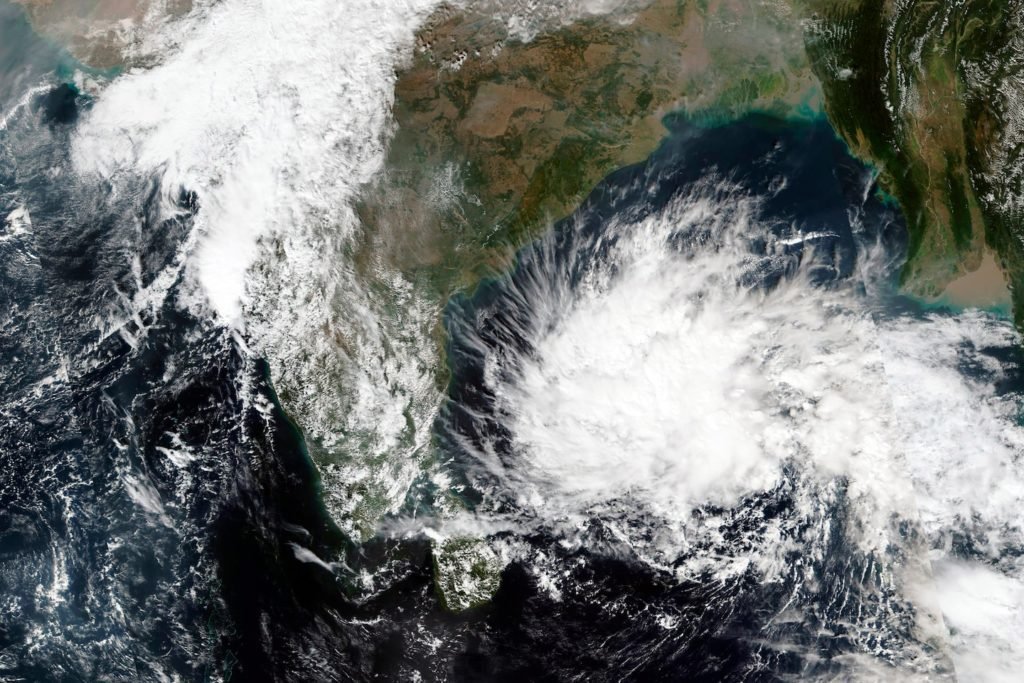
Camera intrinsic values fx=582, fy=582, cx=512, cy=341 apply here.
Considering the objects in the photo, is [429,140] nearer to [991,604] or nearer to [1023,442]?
[1023,442]

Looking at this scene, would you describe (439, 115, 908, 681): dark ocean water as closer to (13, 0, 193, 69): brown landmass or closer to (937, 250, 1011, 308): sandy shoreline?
(937, 250, 1011, 308): sandy shoreline

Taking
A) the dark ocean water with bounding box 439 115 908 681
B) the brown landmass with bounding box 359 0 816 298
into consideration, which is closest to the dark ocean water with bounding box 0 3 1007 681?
the dark ocean water with bounding box 439 115 908 681

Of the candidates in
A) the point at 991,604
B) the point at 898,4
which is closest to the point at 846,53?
the point at 898,4

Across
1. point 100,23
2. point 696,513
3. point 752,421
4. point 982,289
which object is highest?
point 100,23

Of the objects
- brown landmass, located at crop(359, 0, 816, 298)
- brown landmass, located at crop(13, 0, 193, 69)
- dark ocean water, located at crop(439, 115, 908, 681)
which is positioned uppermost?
brown landmass, located at crop(13, 0, 193, 69)

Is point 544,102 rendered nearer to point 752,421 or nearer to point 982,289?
point 752,421

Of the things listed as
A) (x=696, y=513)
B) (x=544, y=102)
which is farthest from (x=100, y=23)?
(x=696, y=513)

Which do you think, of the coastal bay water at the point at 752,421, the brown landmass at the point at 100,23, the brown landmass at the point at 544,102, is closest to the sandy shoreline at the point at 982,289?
the coastal bay water at the point at 752,421

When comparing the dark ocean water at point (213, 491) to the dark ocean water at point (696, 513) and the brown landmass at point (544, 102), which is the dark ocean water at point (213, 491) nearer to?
the dark ocean water at point (696, 513)

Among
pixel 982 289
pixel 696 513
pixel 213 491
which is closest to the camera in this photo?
pixel 696 513
